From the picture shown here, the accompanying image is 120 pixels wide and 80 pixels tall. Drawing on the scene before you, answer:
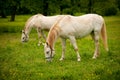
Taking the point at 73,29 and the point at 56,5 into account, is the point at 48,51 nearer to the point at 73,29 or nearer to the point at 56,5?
the point at 73,29

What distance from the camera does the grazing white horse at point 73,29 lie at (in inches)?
472

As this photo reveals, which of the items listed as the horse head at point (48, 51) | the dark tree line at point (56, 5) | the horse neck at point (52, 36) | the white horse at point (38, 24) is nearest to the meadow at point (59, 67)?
the horse head at point (48, 51)

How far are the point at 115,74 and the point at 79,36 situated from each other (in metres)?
3.62

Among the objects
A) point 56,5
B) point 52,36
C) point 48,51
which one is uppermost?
point 56,5

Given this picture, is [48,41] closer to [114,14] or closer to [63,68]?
[63,68]

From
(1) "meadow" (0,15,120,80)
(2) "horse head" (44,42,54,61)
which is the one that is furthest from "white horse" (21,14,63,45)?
(2) "horse head" (44,42,54,61)

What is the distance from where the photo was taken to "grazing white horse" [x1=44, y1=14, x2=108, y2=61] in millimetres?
11977

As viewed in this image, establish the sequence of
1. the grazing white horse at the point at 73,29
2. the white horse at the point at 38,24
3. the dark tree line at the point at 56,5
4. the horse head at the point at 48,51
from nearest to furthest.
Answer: the horse head at the point at 48,51
the grazing white horse at the point at 73,29
the white horse at the point at 38,24
the dark tree line at the point at 56,5

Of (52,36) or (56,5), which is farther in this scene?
(56,5)

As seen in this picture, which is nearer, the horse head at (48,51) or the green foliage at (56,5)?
the horse head at (48,51)

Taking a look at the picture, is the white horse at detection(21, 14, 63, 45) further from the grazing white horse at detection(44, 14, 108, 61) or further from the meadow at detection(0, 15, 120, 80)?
the grazing white horse at detection(44, 14, 108, 61)

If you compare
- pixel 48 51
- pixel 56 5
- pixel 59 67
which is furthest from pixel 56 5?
pixel 59 67

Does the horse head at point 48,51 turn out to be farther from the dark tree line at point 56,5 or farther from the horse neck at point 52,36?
the dark tree line at point 56,5

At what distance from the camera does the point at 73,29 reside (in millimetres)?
12766
